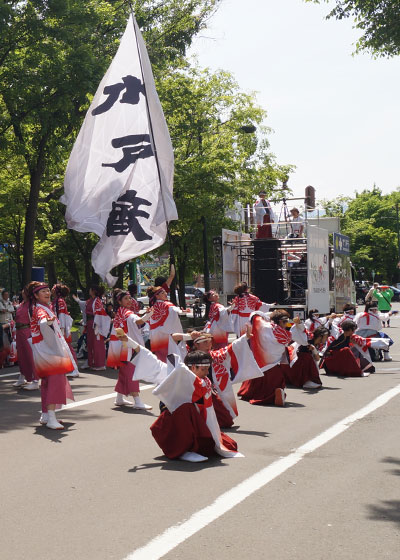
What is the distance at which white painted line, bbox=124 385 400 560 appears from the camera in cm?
479

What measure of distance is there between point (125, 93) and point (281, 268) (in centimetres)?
1031

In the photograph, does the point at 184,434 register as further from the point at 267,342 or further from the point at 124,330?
the point at 124,330

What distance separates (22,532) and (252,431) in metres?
4.25

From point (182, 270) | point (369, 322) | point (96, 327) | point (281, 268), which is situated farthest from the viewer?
point (182, 270)

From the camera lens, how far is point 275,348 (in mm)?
11039

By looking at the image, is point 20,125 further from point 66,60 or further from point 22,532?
point 22,532

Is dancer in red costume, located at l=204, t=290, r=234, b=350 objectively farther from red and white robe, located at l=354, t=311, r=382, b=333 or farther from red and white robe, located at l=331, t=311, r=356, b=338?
red and white robe, located at l=354, t=311, r=382, b=333

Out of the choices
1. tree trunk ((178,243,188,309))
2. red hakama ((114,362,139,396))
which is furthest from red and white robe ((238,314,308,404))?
tree trunk ((178,243,188,309))

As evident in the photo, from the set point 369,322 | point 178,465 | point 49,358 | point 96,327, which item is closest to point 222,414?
point 178,465

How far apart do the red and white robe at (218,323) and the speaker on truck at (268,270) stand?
5415 millimetres

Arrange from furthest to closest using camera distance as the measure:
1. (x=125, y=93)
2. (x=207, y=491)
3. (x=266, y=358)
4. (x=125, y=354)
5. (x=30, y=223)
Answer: (x=30, y=223)
(x=125, y=354)
(x=266, y=358)
(x=125, y=93)
(x=207, y=491)

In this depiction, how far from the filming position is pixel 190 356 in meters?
7.73

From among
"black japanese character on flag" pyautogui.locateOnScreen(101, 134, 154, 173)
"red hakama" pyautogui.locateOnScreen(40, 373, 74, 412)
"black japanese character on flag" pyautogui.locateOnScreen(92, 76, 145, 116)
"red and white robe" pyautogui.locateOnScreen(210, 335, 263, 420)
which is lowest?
"red hakama" pyautogui.locateOnScreen(40, 373, 74, 412)

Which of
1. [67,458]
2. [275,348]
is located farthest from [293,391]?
[67,458]
